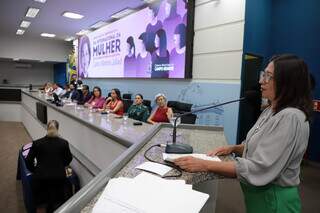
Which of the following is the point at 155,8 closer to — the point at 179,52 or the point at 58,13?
the point at 179,52

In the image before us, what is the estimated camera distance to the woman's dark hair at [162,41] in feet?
16.6

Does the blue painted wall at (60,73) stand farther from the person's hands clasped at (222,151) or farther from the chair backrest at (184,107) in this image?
the person's hands clasped at (222,151)

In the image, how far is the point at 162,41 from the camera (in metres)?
5.16

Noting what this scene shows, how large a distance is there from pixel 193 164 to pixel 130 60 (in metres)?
5.61

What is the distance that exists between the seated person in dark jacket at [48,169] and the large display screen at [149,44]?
265cm

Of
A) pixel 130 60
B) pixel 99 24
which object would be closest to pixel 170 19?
pixel 130 60

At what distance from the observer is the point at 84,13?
6648 millimetres

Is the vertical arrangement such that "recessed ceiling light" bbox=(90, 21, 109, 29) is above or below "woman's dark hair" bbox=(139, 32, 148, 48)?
above

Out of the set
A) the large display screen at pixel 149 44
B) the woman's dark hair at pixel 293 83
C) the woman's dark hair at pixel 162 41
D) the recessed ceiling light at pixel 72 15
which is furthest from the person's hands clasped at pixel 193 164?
the recessed ceiling light at pixel 72 15

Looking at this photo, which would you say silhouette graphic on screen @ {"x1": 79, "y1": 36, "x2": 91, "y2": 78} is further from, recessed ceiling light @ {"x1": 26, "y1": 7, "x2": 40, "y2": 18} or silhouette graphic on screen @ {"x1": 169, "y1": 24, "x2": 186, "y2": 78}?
silhouette graphic on screen @ {"x1": 169, "y1": 24, "x2": 186, "y2": 78}

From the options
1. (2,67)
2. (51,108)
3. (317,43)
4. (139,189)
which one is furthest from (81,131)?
(2,67)

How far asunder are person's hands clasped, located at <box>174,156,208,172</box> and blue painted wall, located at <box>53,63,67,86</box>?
12176mm

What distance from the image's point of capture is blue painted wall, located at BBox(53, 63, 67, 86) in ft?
40.2

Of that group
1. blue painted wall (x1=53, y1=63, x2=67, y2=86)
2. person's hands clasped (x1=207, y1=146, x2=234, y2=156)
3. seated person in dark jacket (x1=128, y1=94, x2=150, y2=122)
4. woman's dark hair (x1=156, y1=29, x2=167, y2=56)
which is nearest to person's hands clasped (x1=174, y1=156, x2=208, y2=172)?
person's hands clasped (x1=207, y1=146, x2=234, y2=156)
